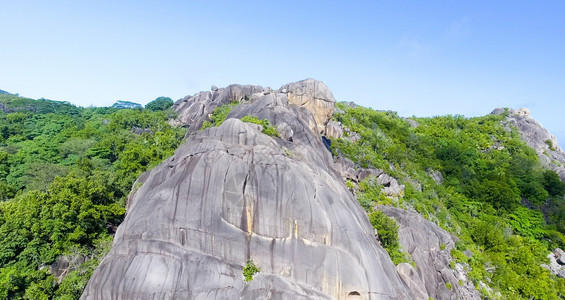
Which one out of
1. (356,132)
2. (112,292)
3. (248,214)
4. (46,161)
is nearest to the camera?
(112,292)

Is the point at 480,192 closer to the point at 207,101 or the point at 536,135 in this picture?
the point at 536,135

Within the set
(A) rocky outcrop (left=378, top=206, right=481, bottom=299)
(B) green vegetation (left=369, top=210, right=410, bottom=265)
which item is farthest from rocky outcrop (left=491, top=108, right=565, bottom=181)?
(B) green vegetation (left=369, top=210, right=410, bottom=265)

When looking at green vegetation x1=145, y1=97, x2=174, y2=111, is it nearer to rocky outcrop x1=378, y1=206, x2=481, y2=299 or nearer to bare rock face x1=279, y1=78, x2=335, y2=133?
bare rock face x1=279, y1=78, x2=335, y2=133

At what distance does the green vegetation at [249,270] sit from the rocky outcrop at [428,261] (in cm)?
1117

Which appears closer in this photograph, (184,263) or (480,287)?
(184,263)

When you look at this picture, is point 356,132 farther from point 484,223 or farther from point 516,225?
point 516,225

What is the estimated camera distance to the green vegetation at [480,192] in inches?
1278

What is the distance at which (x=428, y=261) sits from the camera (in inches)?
1081

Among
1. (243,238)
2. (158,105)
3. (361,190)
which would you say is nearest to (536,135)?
(361,190)

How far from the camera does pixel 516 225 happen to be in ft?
138

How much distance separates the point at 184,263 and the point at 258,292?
3939 millimetres

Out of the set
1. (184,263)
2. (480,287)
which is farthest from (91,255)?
(480,287)

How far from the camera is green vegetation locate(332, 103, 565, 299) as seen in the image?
3247cm

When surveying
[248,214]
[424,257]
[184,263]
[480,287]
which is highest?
[248,214]
